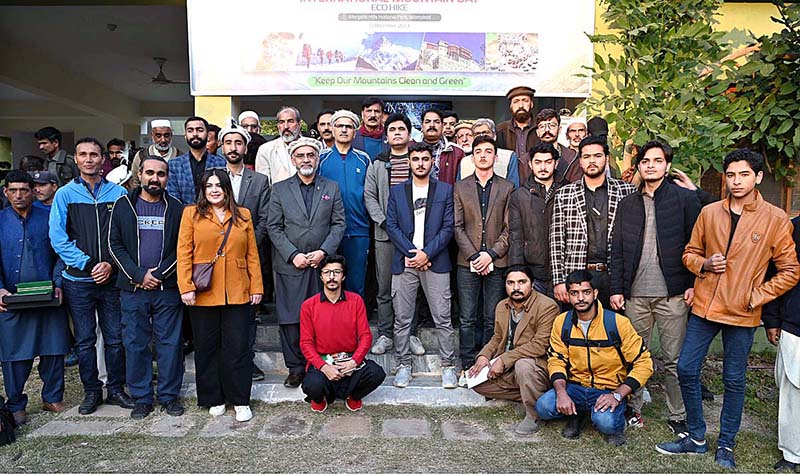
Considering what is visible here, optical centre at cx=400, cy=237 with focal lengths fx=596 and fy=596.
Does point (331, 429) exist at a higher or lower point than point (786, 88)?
lower

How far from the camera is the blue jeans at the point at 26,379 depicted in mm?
4219

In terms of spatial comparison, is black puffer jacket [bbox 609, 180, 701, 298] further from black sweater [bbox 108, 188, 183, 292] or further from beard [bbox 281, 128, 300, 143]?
black sweater [bbox 108, 188, 183, 292]

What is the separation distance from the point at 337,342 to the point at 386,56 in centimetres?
345

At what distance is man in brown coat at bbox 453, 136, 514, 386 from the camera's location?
4.57 metres

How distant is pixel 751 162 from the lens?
344 cm

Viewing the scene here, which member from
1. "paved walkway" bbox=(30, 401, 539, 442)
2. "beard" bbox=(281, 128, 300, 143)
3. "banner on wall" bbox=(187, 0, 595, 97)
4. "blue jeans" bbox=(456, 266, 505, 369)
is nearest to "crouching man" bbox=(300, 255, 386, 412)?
"paved walkway" bbox=(30, 401, 539, 442)

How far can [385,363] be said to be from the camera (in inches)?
193

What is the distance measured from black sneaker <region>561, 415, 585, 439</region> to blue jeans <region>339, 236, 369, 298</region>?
6.42 feet

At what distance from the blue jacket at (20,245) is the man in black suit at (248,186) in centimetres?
140

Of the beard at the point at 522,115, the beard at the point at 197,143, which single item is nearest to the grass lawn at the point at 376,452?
the beard at the point at 197,143

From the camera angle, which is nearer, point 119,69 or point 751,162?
point 751,162

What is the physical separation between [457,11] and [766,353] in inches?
185

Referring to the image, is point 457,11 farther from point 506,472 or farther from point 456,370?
point 506,472

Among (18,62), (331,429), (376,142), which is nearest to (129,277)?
(331,429)
